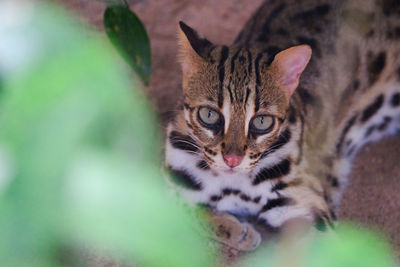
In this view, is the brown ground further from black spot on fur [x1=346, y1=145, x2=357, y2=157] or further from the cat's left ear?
the cat's left ear

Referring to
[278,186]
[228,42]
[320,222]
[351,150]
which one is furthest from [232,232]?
[228,42]

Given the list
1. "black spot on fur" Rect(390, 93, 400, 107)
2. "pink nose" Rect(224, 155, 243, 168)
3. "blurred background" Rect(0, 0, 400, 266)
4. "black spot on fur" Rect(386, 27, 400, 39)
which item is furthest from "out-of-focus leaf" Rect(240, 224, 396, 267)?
"black spot on fur" Rect(390, 93, 400, 107)

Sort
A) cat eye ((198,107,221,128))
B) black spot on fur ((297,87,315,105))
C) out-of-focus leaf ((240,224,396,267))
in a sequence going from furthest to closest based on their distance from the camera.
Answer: black spot on fur ((297,87,315,105)) < cat eye ((198,107,221,128)) < out-of-focus leaf ((240,224,396,267))

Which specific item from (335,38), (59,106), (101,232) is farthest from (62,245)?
(335,38)

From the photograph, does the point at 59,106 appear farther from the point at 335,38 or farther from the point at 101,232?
the point at 335,38

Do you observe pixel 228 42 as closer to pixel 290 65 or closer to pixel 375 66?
pixel 375 66

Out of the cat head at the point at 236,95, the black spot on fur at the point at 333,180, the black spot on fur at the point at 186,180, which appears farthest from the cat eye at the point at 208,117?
the black spot on fur at the point at 333,180
